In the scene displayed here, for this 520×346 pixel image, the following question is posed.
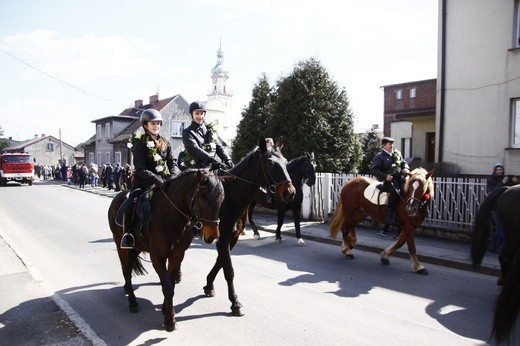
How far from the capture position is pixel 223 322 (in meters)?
4.95

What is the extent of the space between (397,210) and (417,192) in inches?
24.0

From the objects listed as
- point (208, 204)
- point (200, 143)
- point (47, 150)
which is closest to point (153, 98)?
point (47, 150)

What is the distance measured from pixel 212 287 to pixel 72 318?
6.49 feet

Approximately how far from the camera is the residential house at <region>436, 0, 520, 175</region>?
481 inches

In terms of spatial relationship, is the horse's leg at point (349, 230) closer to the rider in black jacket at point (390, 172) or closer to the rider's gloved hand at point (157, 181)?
the rider in black jacket at point (390, 172)

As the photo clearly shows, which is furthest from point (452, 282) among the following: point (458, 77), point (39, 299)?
point (458, 77)

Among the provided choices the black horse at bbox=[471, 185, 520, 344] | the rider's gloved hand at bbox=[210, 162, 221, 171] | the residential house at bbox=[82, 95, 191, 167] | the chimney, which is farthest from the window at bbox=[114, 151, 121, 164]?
the black horse at bbox=[471, 185, 520, 344]

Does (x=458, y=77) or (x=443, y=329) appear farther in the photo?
(x=458, y=77)

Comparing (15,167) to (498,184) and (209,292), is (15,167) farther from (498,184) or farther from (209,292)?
(498,184)

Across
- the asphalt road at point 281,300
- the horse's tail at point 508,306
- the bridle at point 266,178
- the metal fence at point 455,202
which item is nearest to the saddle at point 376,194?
the asphalt road at point 281,300

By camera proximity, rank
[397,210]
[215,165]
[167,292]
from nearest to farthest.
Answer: [167,292], [215,165], [397,210]

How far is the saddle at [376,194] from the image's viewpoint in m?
8.41

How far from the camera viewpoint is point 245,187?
552 centimetres

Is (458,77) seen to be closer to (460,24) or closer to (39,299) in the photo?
(460,24)
